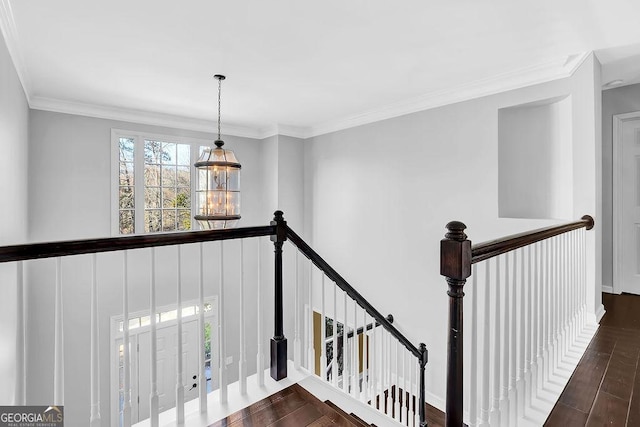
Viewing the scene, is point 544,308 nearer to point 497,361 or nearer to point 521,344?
point 521,344

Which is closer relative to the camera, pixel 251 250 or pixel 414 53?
pixel 414 53

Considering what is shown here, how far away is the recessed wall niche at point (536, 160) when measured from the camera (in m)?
Result: 3.10

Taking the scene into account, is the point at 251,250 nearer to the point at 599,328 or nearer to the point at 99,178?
the point at 99,178

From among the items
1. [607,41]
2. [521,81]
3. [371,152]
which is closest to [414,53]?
[521,81]

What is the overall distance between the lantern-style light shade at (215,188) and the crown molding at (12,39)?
4.97 ft

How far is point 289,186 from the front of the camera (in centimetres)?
539

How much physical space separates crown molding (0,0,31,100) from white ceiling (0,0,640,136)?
13 millimetres

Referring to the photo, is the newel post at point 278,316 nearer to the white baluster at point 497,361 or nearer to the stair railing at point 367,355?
the stair railing at point 367,355

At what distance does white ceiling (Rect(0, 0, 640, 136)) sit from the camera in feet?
6.97

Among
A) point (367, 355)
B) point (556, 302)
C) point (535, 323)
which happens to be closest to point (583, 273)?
point (556, 302)

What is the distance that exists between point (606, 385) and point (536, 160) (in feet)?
7.23

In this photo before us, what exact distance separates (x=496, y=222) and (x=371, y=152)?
1.87 meters

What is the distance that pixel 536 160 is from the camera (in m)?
3.33

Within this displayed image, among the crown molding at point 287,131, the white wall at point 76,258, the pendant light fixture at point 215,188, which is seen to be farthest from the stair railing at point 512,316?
the white wall at point 76,258
